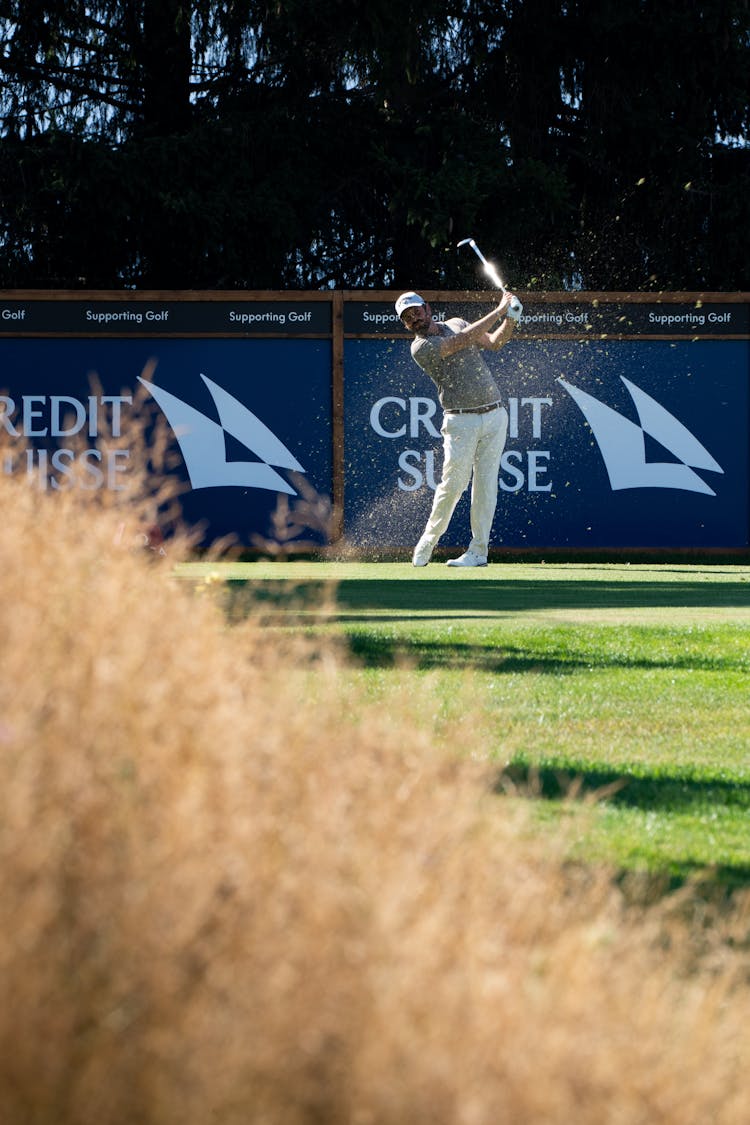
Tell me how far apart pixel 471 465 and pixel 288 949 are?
13.6 meters

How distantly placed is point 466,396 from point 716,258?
10.7 metres

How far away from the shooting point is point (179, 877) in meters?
2.73

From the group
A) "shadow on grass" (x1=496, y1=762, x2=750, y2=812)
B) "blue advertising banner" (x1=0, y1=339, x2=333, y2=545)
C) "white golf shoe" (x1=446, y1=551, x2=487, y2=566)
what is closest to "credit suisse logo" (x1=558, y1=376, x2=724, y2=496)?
"blue advertising banner" (x1=0, y1=339, x2=333, y2=545)

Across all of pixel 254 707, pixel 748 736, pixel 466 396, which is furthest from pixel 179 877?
pixel 466 396

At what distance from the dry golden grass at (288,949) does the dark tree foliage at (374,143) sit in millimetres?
20230

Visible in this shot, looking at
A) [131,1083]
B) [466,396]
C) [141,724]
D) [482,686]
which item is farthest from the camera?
[466,396]

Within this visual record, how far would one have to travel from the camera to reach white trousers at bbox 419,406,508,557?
1599 cm

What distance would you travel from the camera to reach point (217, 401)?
63.5 feet

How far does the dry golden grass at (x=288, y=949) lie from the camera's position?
7.98 ft

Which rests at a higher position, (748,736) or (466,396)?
(466,396)

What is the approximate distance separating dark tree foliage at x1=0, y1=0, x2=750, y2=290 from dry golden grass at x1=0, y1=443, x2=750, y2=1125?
66.4 ft

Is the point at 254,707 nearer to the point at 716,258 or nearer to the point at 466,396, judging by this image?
the point at 466,396

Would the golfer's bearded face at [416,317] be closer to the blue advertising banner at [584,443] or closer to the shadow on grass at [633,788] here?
the blue advertising banner at [584,443]

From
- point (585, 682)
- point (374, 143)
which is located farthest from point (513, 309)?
point (374, 143)
